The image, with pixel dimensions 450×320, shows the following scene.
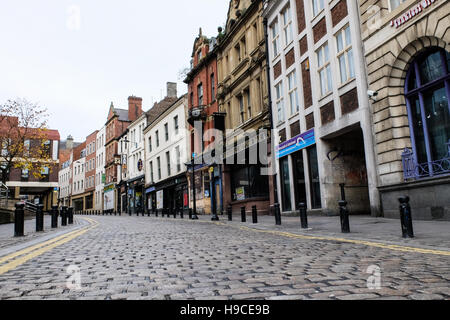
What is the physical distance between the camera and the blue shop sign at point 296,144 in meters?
16.5

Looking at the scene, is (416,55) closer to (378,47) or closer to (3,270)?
(378,47)

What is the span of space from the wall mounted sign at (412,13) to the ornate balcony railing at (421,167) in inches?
157

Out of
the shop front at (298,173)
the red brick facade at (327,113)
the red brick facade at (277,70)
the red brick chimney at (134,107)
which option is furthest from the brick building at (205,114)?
the red brick chimney at (134,107)

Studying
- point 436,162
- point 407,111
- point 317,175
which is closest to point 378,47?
point 407,111

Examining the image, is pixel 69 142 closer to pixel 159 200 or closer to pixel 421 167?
pixel 159 200

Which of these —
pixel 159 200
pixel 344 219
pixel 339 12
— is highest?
pixel 339 12

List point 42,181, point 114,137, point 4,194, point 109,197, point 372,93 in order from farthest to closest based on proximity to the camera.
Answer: point 42,181, point 109,197, point 114,137, point 4,194, point 372,93

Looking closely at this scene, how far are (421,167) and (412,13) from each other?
15.2ft

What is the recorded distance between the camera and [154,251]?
590 cm

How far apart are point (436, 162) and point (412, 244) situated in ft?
18.9

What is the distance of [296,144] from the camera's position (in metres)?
17.7

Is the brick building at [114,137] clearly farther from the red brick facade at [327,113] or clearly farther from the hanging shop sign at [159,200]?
the red brick facade at [327,113]

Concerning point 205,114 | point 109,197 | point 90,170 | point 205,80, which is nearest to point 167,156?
point 205,114

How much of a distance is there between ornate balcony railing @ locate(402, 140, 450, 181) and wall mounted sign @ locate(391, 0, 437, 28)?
13.1 ft
